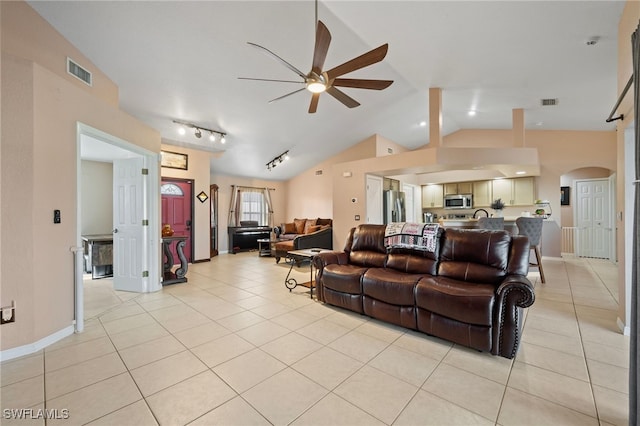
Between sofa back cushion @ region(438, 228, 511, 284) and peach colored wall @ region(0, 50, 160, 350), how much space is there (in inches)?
154

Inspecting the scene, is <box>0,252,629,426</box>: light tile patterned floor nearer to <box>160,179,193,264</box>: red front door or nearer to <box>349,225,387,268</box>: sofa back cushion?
<box>349,225,387,268</box>: sofa back cushion

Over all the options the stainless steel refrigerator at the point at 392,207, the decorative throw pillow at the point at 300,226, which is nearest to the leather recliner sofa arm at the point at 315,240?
the decorative throw pillow at the point at 300,226

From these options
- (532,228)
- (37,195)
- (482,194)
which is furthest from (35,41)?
(482,194)

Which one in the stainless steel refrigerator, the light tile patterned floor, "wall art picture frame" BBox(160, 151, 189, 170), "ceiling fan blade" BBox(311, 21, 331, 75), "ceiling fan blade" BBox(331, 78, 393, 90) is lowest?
the light tile patterned floor

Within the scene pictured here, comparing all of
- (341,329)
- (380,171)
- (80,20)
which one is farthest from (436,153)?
(80,20)

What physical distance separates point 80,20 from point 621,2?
5319mm

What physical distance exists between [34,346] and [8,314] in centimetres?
36

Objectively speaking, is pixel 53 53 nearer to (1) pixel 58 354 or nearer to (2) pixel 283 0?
(2) pixel 283 0

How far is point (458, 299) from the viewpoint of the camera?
2.29 m

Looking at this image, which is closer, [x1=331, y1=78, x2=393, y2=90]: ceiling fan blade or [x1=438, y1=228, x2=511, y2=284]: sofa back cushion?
[x1=438, y1=228, x2=511, y2=284]: sofa back cushion

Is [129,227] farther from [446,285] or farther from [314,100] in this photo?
[446,285]

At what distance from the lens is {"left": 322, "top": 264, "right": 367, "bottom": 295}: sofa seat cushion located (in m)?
3.09

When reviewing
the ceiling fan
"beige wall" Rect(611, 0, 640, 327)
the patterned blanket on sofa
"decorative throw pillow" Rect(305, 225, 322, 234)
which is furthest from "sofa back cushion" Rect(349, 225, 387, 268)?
"decorative throw pillow" Rect(305, 225, 322, 234)

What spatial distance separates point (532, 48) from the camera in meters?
3.28
